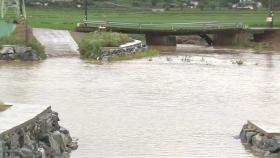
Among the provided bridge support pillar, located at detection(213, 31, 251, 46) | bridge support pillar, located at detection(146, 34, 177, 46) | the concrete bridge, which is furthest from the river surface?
bridge support pillar, located at detection(213, 31, 251, 46)

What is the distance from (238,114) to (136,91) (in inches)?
186

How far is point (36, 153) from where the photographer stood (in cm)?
1068

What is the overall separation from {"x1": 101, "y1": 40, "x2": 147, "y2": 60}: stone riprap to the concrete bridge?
358 inches

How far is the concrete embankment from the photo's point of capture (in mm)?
34469

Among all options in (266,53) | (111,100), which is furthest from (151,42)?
(111,100)

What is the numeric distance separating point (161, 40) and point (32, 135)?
3819cm

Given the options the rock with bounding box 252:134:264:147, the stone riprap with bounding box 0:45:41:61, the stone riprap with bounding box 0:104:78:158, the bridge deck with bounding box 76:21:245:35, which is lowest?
the bridge deck with bounding box 76:21:245:35

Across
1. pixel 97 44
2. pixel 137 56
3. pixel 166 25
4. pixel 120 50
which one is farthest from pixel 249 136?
pixel 166 25

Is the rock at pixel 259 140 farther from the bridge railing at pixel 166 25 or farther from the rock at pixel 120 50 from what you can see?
the bridge railing at pixel 166 25

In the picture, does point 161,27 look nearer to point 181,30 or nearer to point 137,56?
point 181,30

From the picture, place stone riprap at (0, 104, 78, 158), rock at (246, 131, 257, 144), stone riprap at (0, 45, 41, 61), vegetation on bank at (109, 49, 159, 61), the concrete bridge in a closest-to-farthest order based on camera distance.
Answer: stone riprap at (0, 104, 78, 158)
rock at (246, 131, 257, 144)
stone riprap at (0, 45, 41, 61)
vegetation on bank at (109, 49, 159, 61)
the concrete bridge

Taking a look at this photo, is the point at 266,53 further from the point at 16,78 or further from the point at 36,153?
the point at 36,153

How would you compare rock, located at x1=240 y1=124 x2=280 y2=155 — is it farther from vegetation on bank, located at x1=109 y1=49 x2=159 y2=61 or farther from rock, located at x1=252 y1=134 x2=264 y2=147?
vegetation on bank, located at x1=109 y1=49 x2=159 y2=61

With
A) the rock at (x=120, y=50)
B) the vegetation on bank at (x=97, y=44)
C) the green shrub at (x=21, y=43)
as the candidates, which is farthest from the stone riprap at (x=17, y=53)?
the rock at (x=120, y=50)
